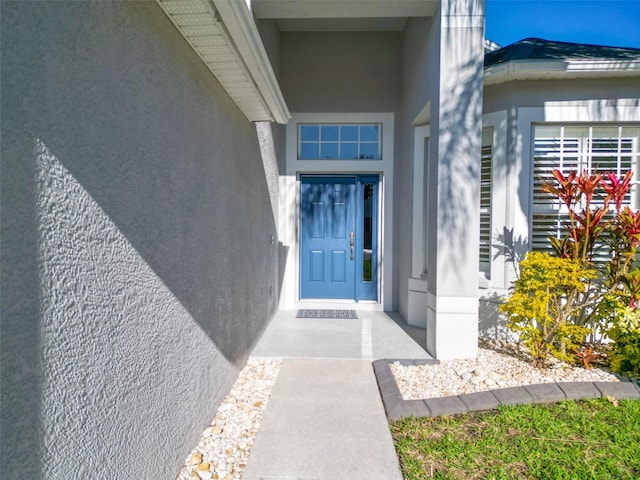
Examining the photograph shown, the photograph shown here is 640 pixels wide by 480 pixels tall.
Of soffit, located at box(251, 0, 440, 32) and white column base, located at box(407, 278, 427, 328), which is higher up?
soffit, located at box(251, 0, 440, 32)

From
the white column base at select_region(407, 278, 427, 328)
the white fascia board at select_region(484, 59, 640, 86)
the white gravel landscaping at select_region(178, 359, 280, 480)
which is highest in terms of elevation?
the white fascia board at select_region(484, 59, 640, 86)

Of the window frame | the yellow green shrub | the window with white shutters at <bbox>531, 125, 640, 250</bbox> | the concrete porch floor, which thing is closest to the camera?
the yellow green shrub

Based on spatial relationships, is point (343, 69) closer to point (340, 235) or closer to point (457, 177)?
point (340, 235)

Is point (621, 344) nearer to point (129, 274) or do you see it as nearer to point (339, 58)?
point (129, 274)

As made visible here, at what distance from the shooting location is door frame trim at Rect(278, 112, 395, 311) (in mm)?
6215

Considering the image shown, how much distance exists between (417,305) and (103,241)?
4609mm

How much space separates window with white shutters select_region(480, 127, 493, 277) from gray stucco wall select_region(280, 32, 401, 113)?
182 cm

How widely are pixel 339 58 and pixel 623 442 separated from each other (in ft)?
19.8

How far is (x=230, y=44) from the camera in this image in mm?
2395

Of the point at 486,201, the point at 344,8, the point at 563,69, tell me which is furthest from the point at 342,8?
the point at 486,201

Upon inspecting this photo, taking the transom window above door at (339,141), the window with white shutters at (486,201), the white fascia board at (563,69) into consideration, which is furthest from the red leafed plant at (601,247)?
the transom window above door at (339,141)

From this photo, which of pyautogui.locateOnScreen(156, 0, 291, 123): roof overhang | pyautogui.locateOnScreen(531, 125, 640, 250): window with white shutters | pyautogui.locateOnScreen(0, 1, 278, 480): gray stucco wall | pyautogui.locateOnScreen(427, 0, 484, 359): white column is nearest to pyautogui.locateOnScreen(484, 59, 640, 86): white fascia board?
pyautogui.locateOnScreen(531, 125, 640, 250): window with white shutters

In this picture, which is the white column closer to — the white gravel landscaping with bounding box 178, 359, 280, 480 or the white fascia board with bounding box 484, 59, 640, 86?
the white fascia board with bounding box 484, 59, 640, 86

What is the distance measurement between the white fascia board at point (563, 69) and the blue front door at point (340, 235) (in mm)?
2465
